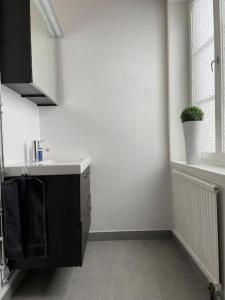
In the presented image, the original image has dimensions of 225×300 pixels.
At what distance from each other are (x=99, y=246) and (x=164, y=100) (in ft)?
5.58

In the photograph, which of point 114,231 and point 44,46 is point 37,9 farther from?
point 114,231

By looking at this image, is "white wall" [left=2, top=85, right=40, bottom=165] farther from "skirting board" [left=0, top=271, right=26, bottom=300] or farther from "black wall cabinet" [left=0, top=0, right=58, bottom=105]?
"skirting board" [left=0, top=271, right=26, bottom=300]

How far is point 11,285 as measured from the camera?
6.30 ft

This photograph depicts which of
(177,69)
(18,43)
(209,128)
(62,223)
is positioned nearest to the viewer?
(18,43)

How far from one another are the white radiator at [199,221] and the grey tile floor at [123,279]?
0.55ft

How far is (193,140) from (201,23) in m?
1.18

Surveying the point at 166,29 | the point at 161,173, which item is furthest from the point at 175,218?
the point at 166,29

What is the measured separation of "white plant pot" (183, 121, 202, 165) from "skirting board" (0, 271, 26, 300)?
1634 mm

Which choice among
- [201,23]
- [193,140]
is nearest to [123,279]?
[193,140]

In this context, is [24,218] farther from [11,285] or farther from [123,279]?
[123,279]

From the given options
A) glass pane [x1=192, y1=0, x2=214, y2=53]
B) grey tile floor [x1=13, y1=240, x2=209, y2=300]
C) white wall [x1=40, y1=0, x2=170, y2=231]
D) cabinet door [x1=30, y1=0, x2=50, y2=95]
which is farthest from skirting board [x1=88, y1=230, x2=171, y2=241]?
glass pane [x1=192, y1=0, x2=214, y2=53]

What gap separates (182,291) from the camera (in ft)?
6.24

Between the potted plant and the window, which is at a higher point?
the window

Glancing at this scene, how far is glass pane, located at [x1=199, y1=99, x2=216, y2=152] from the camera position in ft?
7.32
